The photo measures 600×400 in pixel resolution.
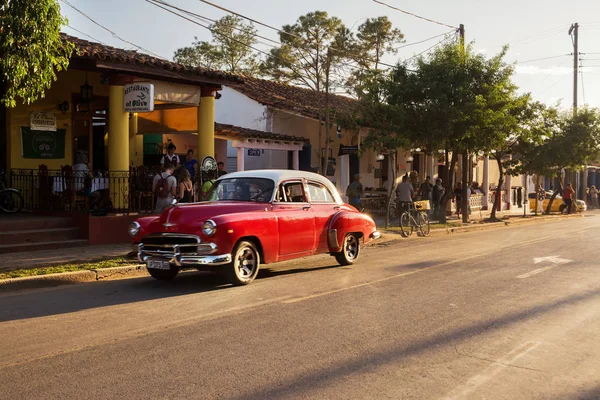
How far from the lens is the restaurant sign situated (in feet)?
47.4

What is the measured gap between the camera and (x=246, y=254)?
959 cm

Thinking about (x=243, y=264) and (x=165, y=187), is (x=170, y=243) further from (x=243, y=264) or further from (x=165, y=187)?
(x=165, y=187)

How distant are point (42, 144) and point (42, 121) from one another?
0.64 m

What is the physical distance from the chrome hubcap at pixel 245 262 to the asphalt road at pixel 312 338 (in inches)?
12.8

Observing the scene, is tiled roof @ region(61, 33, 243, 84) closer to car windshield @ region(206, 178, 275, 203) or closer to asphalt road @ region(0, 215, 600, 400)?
car windshield @ region(206, 178, 275, 203)

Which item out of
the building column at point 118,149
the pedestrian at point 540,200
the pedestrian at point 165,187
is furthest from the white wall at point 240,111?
the pedestrian at point 540,200

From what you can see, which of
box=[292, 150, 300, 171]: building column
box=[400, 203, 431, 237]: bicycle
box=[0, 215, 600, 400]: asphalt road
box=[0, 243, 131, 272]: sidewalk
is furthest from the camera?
box=[292, 150, 300, 171]: building column

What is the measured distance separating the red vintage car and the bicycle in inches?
305

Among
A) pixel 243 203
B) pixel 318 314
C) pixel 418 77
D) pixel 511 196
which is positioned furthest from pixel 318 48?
pixel 511 196

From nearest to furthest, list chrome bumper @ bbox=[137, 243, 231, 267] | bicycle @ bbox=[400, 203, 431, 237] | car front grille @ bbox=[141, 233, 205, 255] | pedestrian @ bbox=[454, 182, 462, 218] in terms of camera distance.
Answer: chrome bumper @ bbox=[137, 243, 231, 267]
car front grille @ bbox=[141, 233, 205, 255]
bicycle @ bbox=[400, 203, 431, 237]
pedestrian @ bbox=[454, 182, 462, 218]

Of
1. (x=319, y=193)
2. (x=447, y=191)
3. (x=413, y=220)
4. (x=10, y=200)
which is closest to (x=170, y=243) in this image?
(x=319, y=193)

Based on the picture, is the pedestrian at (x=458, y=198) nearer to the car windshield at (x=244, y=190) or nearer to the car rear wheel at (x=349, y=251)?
the car rear wheel at (x=349, y=251)

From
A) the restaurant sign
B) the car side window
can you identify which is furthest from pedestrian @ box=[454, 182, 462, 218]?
the car side window

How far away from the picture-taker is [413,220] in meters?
19.6
